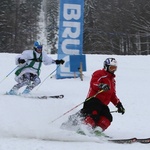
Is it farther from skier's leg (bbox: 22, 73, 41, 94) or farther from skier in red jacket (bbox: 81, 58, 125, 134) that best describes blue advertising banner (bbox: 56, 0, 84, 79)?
skier in red jacket (bbox: 81, 58, 125, 134)

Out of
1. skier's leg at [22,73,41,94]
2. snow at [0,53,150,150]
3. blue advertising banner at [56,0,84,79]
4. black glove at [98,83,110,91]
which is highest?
blue advertising banner at [56,0,84,79]

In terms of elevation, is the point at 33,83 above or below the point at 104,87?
below

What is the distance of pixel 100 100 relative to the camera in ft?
18.4

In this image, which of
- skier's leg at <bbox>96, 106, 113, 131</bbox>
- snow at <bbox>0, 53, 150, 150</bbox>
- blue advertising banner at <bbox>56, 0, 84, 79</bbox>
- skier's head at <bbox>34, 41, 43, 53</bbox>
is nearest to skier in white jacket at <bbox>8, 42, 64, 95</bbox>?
skier's head at <bbox>34, 41, 43, 53</bbox>

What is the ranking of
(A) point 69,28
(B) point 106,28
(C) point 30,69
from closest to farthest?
(C) point 30,69 < (A) point 69,28 < (B) point 106,28

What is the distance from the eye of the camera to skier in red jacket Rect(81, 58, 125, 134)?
5.51 m

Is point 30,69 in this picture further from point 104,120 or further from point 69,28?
point 104,120

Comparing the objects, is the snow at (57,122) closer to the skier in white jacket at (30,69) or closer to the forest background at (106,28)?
the skier in white jacket at (30,69)

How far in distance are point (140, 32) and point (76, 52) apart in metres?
32.6

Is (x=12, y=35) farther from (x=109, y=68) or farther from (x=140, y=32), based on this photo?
(x=109, y=68)

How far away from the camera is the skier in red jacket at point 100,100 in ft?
18.1

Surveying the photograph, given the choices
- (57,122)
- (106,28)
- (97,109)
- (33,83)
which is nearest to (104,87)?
(97,109)

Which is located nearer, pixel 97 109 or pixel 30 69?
pixel 97 109

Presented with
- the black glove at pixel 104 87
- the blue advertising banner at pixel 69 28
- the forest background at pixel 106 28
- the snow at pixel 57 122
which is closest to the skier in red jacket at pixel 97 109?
the black glove at pixel 104 87
